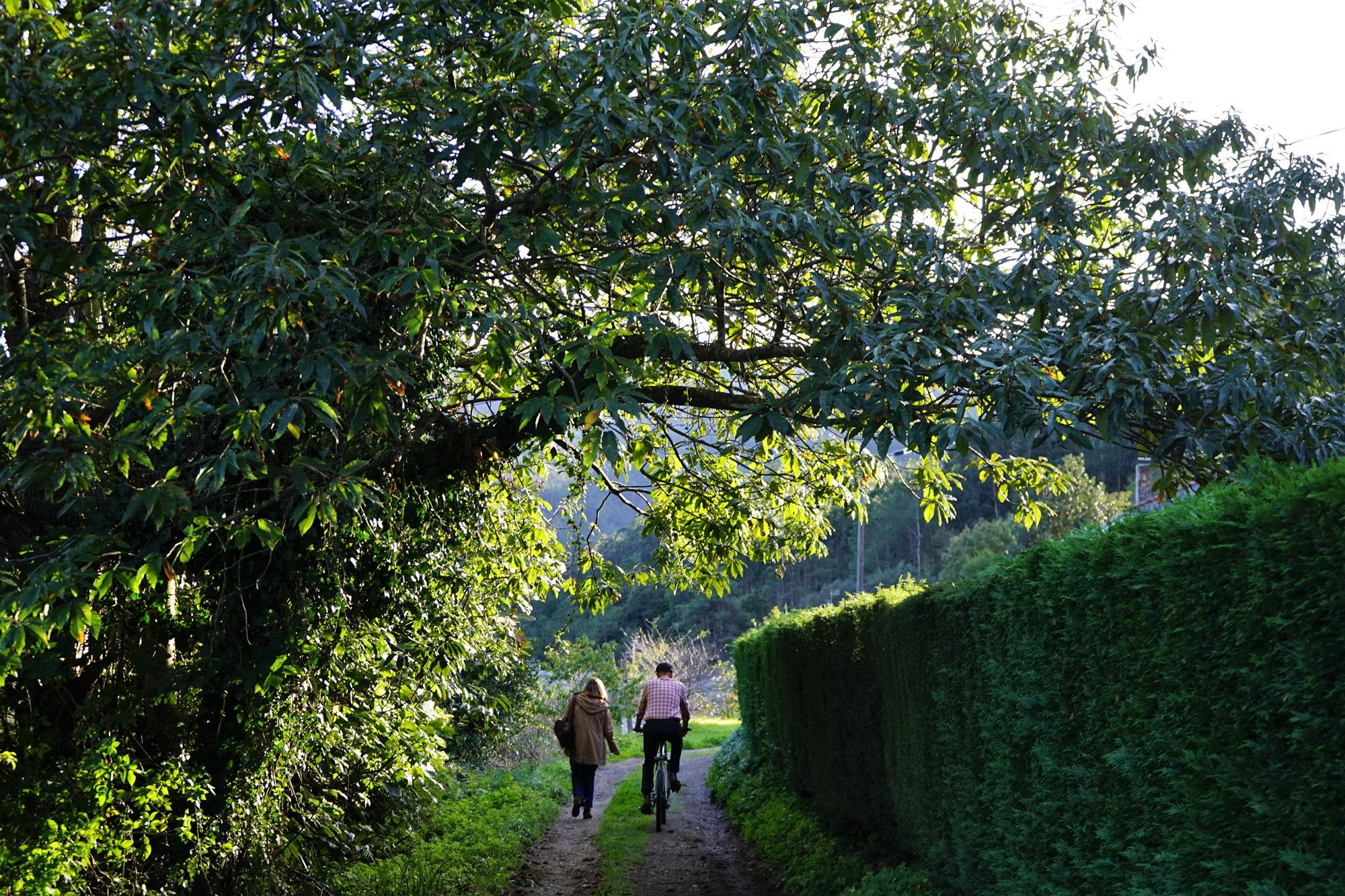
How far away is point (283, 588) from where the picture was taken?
7.37 metres

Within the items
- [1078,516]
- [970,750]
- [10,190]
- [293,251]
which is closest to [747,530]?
[970,750]

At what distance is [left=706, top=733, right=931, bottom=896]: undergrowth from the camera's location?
7.12m

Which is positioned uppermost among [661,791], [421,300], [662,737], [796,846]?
[421,300]

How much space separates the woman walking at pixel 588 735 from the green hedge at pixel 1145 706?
4.86 meters

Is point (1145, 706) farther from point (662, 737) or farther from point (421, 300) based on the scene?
point (662, 737)

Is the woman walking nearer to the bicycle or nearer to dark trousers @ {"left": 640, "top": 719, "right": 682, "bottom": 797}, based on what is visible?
dark trousers @ {"left": 640, "top": 719, "right": 682, "bottom": 797}

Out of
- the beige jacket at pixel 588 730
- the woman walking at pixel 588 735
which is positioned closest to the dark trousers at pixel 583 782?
the woman walking at pixel 588 735

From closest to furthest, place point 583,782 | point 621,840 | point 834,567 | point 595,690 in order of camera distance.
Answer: point 621,840 → point 595,690 → point 583,782 → point 834,567

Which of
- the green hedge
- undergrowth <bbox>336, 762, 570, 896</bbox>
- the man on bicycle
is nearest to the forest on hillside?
undergrowth <bbox>336, 762, 570, 896</bbox>

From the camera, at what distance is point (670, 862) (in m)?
9.88

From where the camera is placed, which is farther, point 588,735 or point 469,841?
point 588,735

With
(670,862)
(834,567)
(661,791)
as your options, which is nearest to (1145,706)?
(670,862)

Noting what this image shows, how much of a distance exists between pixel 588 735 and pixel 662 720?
39.0 inches

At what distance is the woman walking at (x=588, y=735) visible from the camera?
11.7 m
